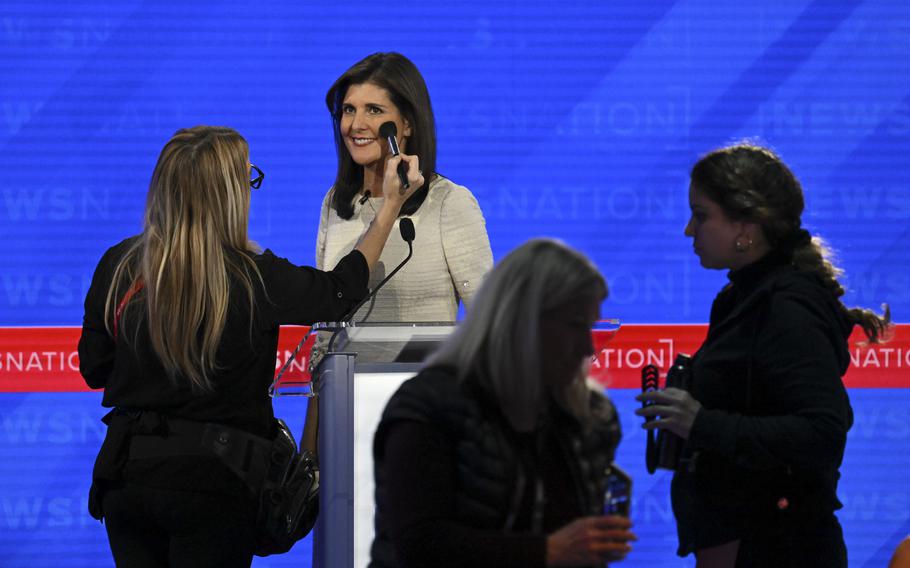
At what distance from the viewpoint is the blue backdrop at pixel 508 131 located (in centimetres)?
505

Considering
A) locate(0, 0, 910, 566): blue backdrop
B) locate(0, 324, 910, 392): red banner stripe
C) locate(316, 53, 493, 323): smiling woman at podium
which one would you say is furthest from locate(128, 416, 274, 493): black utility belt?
locate(0, 0, 910, 566): blue backdrop

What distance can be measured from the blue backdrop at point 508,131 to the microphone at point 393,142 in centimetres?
167

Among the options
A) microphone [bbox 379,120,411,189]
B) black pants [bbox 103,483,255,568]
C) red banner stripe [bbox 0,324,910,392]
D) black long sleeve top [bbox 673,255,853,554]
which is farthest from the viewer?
red banner stripe [bbox 0,324,910,392]

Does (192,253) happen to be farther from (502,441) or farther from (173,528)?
(502,441)

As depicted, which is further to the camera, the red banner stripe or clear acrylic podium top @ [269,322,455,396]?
the red banner stripe

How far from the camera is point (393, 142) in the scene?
3.34 m

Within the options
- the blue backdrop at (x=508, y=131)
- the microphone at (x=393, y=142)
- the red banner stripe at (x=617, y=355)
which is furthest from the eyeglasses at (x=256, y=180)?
the blue backdrop at (x=508, y=131)

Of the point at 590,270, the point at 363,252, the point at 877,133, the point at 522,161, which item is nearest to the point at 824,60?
the point at 877,133

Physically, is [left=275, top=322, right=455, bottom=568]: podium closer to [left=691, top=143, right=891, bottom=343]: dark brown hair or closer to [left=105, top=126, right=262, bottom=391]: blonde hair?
[left=105, top=126, right=262, bottom=391]: blonde hair

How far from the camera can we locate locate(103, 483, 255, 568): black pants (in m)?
2.62

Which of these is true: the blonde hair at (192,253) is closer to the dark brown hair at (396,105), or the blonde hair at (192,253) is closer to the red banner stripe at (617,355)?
the dark brown hair at (396,105)

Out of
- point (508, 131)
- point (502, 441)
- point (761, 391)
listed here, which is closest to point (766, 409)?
point (761, 391)

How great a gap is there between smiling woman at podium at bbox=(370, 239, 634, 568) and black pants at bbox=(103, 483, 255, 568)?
0.90m

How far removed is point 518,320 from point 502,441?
185 millimetres
